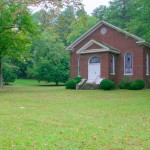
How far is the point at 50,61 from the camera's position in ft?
149

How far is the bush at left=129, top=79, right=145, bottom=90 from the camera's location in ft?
91.1

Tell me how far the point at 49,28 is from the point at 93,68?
21171 millimetres

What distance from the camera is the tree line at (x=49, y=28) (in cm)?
954

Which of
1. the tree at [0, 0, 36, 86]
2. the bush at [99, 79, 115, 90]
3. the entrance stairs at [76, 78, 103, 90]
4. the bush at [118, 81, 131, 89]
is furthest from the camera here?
the bush at [118, 81, 131, 89]

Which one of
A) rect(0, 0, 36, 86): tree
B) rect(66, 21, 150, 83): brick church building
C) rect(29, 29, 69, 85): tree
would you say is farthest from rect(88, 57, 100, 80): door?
rect(29, 29, 69, 85): tree

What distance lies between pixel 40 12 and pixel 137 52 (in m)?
21.7

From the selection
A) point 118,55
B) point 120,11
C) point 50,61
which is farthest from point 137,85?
point 120,11

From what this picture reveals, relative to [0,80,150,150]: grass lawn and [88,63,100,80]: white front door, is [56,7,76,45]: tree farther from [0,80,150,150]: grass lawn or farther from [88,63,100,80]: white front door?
[88,63,100,80]: white front door

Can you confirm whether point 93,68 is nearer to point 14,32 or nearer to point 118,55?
point 118,55

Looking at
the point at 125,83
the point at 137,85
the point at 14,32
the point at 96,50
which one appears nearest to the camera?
the point at 14,32

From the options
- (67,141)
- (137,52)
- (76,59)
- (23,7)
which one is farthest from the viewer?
(76,59)

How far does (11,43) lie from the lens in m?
26.8

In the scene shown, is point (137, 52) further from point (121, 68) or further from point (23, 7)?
point (23, 7)

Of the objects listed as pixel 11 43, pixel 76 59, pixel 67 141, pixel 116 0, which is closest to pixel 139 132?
pixel 67 141
